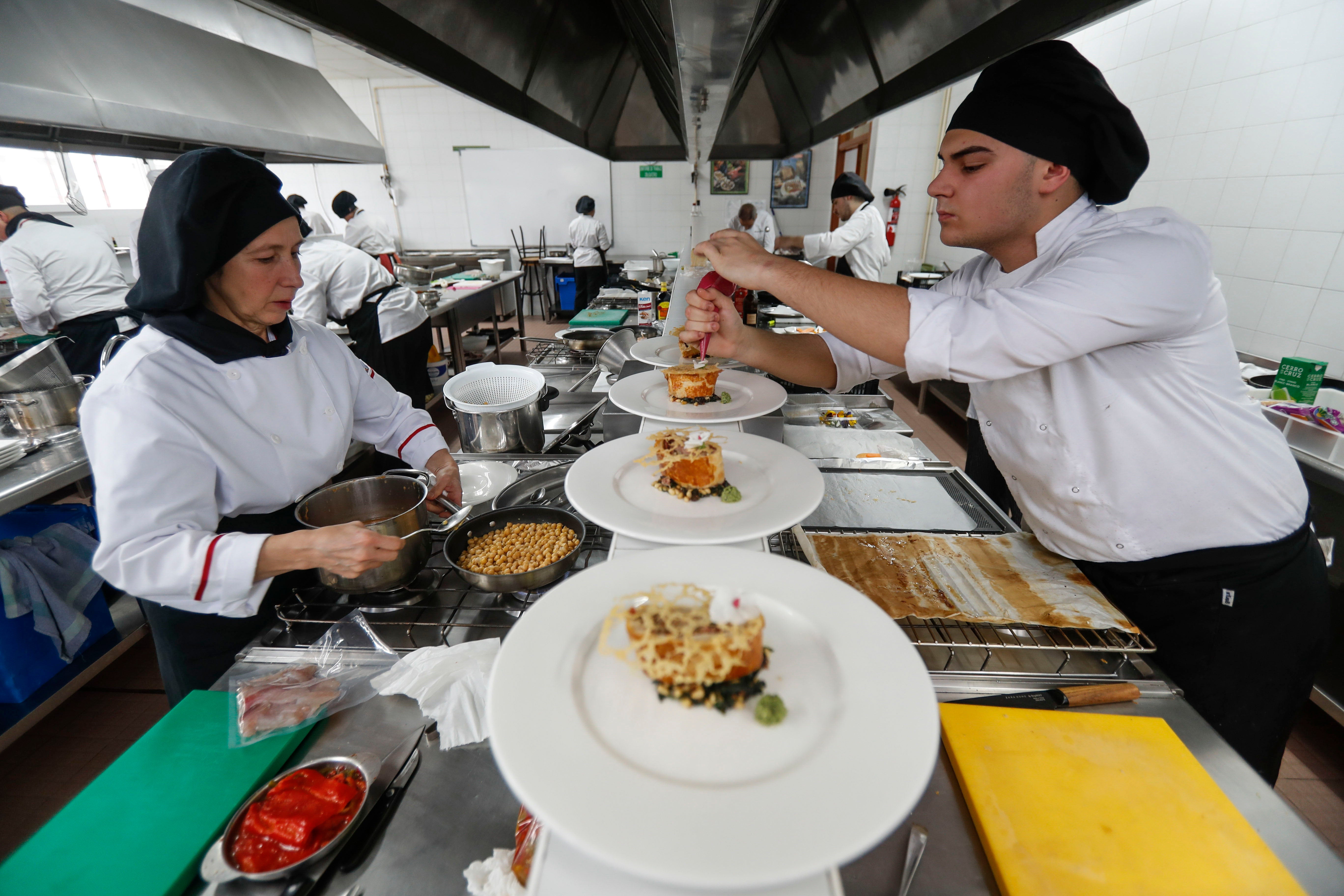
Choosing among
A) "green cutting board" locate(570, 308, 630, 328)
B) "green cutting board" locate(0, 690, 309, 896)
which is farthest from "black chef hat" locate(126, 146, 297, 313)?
"green cutting board" locate(570, 308, 630, 328)

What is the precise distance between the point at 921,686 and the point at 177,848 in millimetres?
1036

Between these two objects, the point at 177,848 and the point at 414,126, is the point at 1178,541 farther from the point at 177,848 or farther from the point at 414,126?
the point at 414,126

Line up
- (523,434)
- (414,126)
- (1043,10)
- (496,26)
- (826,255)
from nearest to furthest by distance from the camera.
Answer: (1043,10) → (496,26) → (523,434) → (826,255) → (414,126)

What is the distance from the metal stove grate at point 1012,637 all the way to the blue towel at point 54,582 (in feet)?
10.8

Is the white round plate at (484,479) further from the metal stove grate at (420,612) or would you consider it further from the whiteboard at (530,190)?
the whiteboard at (530,190)

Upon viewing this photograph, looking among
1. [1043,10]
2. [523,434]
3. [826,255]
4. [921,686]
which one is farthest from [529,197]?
[921,686]

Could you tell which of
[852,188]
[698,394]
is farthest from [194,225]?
[852,188]

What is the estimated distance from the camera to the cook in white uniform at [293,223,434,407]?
4695 mm

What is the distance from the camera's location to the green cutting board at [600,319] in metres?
4.26

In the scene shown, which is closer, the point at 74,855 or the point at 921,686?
the point at 921,686

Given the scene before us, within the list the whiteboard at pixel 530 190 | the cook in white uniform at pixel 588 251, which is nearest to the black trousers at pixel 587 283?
the cook in white uniform at pixel 588 251

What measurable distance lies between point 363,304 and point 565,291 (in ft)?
19.5

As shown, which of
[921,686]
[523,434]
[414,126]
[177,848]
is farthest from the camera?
[414,126]

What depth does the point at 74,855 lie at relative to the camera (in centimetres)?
81
